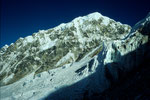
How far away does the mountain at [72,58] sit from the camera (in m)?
21.3

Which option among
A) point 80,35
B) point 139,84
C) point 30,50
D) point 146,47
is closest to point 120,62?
point 146,47

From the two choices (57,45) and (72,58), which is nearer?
(72,58)

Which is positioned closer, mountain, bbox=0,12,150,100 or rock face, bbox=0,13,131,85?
mountain, bbox=0,12,150,100

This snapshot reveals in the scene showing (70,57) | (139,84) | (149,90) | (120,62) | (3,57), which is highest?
(3,57)

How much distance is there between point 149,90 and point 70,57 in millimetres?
91245

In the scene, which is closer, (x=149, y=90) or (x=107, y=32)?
(x=149, y=90)

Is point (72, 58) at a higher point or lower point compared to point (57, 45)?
lower

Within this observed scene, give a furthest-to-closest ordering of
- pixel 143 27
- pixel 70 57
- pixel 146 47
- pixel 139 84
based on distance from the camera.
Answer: pixel 70 57 < pixel 143 27 < pixel 146 47 < pixel 139 84

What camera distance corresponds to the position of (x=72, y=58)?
10194 centimetres

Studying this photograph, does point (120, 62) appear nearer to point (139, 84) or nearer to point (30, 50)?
point (139, 84)

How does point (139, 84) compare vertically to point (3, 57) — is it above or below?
below

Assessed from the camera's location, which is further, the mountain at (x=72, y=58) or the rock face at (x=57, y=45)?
the rock face at (x=57, y=45)

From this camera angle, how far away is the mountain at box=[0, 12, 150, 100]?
838 inches

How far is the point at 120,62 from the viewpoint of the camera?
21.3 meters
